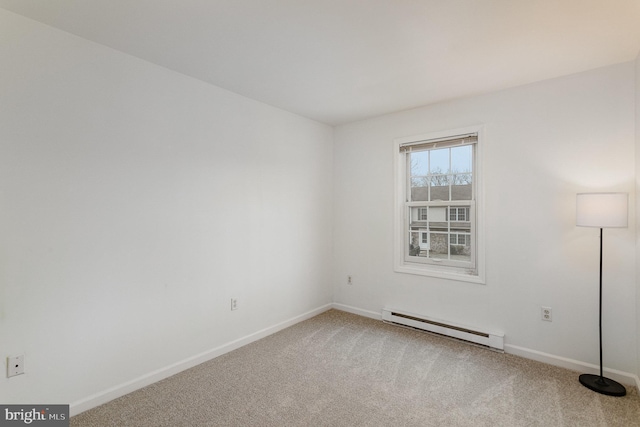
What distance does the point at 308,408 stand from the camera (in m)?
2.11

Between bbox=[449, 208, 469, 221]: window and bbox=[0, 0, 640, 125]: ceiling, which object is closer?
bbox=[0, 0, 640, 125]: ceiling

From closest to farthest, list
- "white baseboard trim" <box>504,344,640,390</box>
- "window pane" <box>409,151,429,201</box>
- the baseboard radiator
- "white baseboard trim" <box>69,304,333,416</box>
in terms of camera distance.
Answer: "white baseboard trim" <box>69,304,333,416</box>, "white baseboard trim" <box>504,344,640,390</box>, the baseboard radiator, "window pane" <box>409,151,429,201</box>

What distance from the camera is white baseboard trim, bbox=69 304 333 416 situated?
2.09 m

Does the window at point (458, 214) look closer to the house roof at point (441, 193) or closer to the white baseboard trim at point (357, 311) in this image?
the house roof at point (441, 193)

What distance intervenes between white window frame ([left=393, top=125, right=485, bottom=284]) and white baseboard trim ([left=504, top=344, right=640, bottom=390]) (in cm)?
67

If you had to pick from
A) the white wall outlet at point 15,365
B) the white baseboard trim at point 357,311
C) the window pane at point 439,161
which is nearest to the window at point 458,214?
the window pane at point 439,161

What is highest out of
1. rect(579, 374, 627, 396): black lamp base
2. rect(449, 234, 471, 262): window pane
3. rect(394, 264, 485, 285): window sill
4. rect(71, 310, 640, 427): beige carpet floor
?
rect(449, 234, 471, 262): window pane

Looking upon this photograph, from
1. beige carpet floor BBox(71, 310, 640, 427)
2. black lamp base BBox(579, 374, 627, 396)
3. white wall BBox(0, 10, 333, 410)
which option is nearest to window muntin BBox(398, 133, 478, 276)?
beige carpet floor BBox(71, 310, 640, 427)

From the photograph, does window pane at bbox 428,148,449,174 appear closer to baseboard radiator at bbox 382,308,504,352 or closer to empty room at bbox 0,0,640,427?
empty room at bbox 0,0,640,427

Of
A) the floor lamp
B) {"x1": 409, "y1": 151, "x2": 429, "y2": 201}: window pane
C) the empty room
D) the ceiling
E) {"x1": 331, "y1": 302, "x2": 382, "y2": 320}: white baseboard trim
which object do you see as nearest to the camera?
the ceiling

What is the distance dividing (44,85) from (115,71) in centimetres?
46

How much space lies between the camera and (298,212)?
12.5 ft

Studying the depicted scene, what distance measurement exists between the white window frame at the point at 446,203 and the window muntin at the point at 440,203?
0.04 ft

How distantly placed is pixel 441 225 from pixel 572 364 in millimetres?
1640
